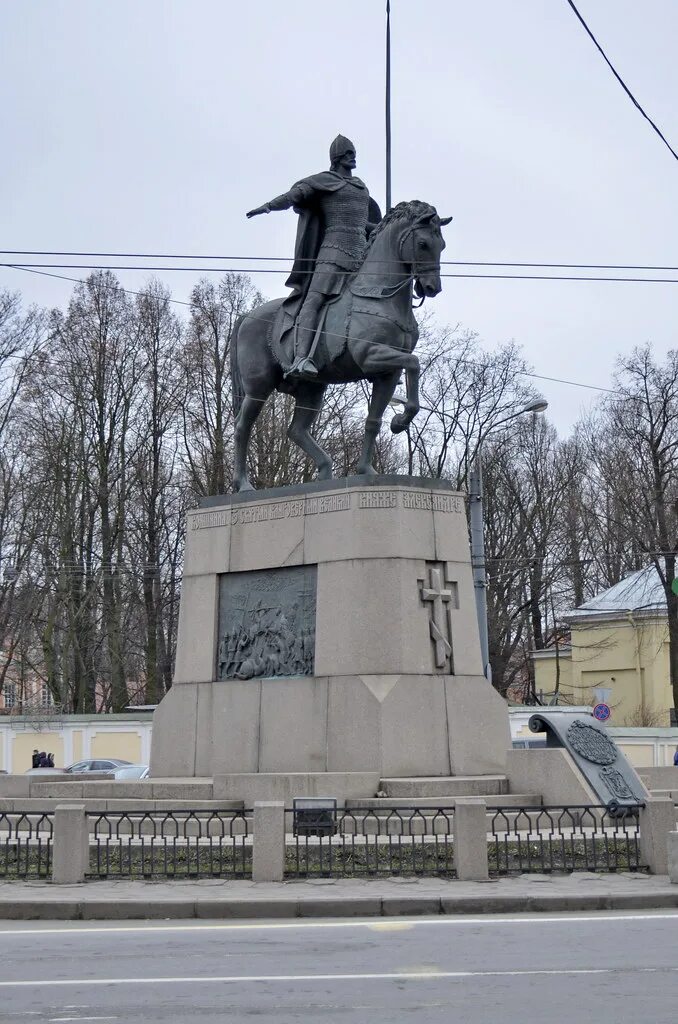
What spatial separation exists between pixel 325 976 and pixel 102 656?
141 feet

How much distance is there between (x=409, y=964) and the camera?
941 cm

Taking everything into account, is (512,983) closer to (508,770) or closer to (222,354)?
(508,770)

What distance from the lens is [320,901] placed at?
12289 mm

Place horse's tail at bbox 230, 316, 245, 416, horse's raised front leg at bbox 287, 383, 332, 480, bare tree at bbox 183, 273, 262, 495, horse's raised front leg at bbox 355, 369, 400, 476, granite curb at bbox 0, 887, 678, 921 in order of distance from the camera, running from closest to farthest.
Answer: granite curb at bbox 0, 887, 678, 921 → horse's raised front leg at bbox 355, 369, 400, 476 → horse's raised front leg at bbox 287, 383, 332, 480 → horse's tail at bbox 230, 316, 245, 416 → bare tree at bbox 183, 273, 262, 495

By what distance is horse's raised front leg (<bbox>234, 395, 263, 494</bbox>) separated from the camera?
67.1ft

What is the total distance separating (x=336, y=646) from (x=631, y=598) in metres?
37.2

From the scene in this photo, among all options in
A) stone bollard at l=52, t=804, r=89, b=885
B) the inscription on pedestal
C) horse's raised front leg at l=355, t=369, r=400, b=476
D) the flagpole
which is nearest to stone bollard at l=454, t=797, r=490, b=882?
stone bollard at l=52, t=804, r=89, b=885

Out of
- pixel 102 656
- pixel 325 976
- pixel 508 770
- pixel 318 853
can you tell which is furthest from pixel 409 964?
pixel 102 656

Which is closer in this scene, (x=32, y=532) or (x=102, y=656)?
(x=32, y=532)

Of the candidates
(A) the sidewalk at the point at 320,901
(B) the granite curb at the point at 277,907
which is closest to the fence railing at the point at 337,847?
(A) the sidewalk at the point at 320,901

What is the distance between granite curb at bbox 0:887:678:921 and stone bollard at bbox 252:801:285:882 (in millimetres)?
1185

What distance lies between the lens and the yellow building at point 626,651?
52.4 m

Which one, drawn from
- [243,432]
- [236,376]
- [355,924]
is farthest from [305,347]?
[355,924]

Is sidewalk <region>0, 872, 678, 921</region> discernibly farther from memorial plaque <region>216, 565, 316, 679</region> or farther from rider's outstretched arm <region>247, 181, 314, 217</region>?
rider's outstretched arm <region>247, 181, 314, 217</region>
